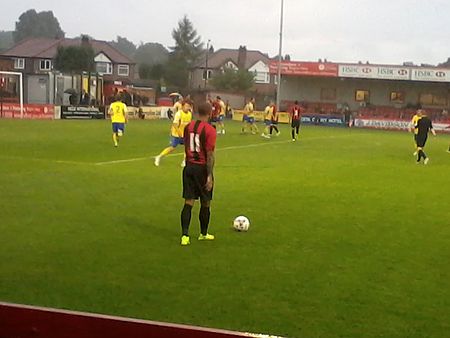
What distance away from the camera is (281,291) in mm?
7641

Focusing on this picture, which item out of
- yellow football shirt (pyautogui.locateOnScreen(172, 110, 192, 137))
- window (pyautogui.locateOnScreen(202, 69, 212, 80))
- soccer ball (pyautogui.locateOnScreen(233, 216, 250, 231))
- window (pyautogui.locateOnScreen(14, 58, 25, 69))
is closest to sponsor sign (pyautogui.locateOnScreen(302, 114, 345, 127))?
yellow football shirt (pyautogui.locateOnScreen(172, 110, 192, 137))

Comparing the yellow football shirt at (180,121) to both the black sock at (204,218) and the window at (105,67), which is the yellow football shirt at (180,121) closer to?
the black sock at (204,218)

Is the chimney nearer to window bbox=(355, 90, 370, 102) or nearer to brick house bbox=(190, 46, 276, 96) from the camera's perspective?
brick house bbox=(190, 46, 276, 96)

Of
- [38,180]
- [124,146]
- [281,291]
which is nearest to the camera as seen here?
[281,291]

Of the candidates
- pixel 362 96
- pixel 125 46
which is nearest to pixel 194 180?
pixel 362 96

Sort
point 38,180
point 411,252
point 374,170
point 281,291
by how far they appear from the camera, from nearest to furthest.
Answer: point 281,291 < point 411,252 < point 38,180 < point 374,170

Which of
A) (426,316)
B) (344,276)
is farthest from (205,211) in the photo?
(426,316)

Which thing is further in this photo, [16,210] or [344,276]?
[16,210]

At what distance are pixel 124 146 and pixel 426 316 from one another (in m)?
20.2

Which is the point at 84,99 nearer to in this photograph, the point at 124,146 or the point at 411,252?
the point at 124,146

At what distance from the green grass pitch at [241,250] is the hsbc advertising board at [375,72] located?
4427 centimetres

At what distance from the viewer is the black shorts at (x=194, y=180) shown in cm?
973

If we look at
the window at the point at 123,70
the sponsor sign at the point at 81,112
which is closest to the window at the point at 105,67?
the window at the point at 123,70

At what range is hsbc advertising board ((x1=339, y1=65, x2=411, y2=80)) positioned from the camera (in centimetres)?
6216
